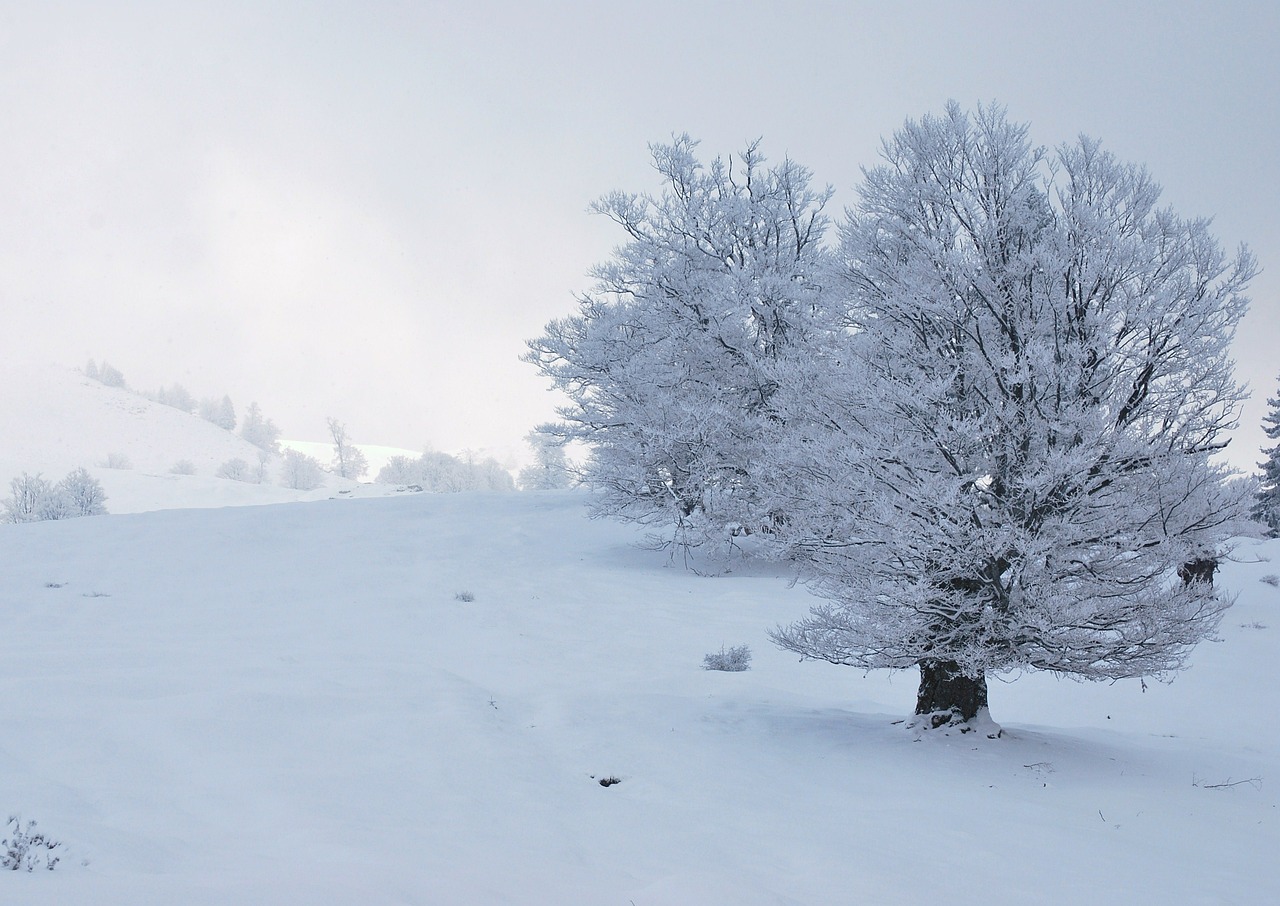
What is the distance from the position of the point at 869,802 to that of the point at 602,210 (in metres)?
16.1

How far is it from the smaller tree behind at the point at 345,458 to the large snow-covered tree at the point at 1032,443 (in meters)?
80.5

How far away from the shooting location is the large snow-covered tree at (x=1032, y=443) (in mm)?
6367

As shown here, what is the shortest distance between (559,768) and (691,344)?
14.1m

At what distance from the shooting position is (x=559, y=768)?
6023 mm

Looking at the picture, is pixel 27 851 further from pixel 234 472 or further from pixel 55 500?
pixel 234 472

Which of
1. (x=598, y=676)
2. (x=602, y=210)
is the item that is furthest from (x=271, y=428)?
(x=598, y=676)

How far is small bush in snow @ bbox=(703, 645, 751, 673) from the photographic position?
10.2 meters

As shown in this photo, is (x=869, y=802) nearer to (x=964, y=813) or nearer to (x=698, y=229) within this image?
(x=964, y=813)

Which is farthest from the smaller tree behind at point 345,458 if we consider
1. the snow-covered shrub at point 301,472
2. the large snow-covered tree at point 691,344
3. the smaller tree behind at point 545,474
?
the large snow-covered tree at point 691,344

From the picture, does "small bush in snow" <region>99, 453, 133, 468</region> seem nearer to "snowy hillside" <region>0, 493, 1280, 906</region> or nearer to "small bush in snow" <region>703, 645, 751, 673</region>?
"snowy hillside" <region>0, 493, 1280, 906</region>

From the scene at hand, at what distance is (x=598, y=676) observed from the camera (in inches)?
367

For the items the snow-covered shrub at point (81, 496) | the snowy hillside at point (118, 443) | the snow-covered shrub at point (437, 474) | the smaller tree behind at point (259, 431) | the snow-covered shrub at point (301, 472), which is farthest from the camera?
the smaller tree behind at point (259, 431)

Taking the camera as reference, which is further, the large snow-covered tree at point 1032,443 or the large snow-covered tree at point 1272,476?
the large snow-covered tree at point 1272,476

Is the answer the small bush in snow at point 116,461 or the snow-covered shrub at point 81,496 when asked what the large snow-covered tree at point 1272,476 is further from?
the small bush in snow at point 116,461
